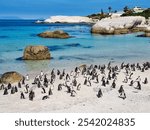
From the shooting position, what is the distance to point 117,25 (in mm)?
91500

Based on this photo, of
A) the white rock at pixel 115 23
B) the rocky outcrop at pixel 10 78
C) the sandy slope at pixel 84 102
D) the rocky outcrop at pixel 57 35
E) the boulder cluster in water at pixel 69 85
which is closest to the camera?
the sandy slope at pixel 84 102

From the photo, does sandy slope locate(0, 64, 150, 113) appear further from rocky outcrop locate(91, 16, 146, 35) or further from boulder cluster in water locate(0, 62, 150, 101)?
rocky outcrop locate(91, 16, 146, 35)

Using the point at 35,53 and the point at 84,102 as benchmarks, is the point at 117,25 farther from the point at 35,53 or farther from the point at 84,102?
the point at 84,102

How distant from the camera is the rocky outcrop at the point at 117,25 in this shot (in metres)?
87.4

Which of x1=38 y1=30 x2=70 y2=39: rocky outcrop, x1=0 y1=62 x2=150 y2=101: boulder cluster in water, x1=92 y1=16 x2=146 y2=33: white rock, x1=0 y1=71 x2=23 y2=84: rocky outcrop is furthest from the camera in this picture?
x1=92 y1=16 x2=146 y2=33: white rock

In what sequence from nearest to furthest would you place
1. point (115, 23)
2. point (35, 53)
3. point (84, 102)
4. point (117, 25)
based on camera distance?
1. point (84, 102)
2. point (35, 53)
3. point (115, 23)
4. point (117, 25)

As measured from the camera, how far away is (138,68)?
105 ft

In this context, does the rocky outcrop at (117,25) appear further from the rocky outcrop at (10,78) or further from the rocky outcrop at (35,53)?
the rocky outcrop at (10,78)

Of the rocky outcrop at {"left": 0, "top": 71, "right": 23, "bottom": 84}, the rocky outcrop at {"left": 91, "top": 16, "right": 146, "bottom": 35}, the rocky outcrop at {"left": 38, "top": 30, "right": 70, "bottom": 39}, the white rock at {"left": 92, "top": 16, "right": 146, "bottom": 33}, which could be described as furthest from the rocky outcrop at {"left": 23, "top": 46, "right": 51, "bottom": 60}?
the white rock at {"left": 92, "top": 16, "right": 146, "bottom": 33}

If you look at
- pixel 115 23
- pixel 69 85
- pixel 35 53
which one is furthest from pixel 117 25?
pixel 69 85

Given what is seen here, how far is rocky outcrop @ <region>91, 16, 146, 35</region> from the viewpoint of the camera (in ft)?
287

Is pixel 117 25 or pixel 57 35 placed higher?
pixel 117 25

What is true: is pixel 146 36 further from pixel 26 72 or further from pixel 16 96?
pixel 16 96

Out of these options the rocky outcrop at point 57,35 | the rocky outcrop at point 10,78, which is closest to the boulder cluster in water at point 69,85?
the rocky outcrop at point 10,78
